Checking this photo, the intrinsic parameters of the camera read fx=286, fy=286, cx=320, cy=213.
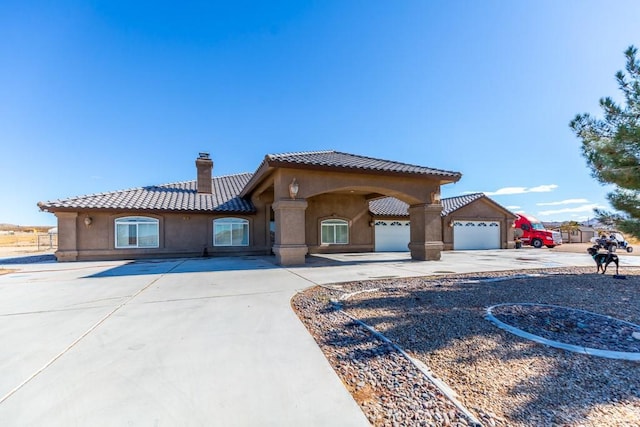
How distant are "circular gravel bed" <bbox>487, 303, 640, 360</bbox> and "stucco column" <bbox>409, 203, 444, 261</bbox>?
753 centimetres

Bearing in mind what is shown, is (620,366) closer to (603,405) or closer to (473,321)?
(603,405)

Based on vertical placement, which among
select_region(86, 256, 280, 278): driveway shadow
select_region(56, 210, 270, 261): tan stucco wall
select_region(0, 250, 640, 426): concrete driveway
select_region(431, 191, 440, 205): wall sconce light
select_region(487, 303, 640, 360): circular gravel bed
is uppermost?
select_region(431, 191, 440, 205): wall sconce light

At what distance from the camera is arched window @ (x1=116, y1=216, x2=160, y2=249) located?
45.7 ft

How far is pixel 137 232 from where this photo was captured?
14117 mm

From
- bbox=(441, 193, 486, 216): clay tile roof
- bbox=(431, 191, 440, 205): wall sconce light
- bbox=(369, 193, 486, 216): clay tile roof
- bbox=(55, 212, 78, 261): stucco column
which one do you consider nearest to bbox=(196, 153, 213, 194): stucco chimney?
bbox=(55, 212, 78, 261): stucco column

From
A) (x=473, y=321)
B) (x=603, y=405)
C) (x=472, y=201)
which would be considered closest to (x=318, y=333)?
(x=473, y=321)

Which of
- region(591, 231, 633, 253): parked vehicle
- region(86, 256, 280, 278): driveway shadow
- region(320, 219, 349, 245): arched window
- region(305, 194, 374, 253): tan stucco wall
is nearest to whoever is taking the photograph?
region(86, 256, 280, 278): driveway shadow

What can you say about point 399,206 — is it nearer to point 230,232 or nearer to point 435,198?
point 435,198

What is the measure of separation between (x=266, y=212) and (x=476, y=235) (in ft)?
50.8

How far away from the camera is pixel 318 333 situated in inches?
150

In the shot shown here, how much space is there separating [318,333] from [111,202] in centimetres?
1422

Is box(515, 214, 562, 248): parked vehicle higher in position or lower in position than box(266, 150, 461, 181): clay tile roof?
lower

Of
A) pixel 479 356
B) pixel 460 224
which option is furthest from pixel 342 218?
pixel 479 356

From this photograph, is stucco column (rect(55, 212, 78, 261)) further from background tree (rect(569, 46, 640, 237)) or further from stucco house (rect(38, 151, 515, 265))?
background tree (rect(569, 46, 640, 237))
